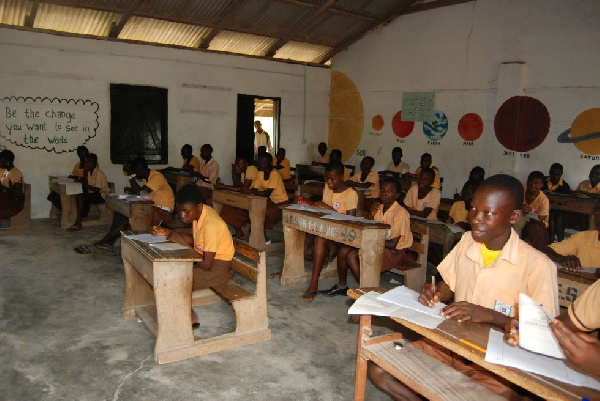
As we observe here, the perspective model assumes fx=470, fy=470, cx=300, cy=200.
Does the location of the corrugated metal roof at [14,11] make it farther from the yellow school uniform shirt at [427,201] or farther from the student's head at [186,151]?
the yellow school uniform shirt at [427,201]

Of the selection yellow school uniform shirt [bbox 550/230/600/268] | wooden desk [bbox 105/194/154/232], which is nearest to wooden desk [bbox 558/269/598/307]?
yellow school uniform shirt [bbox 550/230/600/268]

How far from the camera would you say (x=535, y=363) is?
1502mm

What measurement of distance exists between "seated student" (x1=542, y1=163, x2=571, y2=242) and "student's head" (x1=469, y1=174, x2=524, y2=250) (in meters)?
5.18

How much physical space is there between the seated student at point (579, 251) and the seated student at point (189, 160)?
666cm

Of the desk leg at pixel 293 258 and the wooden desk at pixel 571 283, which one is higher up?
the wooden desk at pixel 571 283

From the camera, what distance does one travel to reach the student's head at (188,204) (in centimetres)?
326

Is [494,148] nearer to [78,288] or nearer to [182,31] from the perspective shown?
[182,31]

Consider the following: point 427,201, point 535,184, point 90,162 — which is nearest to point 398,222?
point 427,201

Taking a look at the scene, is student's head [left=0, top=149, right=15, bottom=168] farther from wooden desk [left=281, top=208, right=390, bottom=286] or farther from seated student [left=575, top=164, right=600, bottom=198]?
seated student [left=575, top=164, right=600, bottom=198]

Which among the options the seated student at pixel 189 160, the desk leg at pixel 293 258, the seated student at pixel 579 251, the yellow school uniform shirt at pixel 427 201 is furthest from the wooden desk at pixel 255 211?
the seated student at pixel 579 251

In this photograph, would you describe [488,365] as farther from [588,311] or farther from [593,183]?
[593,183]

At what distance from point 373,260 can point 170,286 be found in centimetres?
167

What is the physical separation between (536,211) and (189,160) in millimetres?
6076

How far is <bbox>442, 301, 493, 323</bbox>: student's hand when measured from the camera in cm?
185
